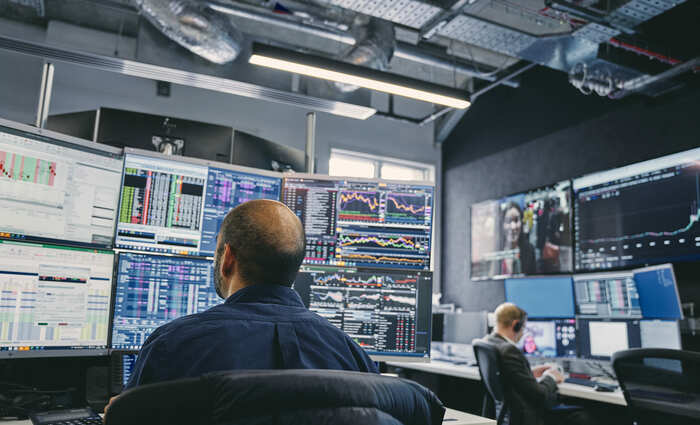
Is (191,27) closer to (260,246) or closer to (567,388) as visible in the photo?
(260,246)

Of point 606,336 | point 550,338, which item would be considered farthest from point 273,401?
point 550,338

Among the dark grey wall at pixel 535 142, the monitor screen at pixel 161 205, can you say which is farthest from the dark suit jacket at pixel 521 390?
the monitor screen at pixel 161 205

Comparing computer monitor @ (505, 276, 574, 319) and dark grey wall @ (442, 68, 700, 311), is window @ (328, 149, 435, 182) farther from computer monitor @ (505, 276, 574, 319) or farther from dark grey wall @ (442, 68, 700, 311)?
computer monitor @ (505, 276, 574, 319)

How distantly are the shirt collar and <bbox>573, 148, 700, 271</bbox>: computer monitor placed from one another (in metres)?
3.50

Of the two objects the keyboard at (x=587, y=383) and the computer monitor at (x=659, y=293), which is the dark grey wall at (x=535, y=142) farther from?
the keyboard at (x=587, y=383)

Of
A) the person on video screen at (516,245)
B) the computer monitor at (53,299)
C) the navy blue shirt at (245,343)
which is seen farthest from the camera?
the person on video screen at (516,245)

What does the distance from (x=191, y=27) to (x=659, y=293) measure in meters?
3.40

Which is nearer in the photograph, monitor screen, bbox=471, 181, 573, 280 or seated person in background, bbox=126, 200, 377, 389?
seated person in background, bbox=126, 200, 377, 389

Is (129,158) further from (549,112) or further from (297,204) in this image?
(549,112)

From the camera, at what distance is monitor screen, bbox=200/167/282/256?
Result: 1980mm

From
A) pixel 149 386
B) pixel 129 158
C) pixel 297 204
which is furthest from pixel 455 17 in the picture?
pixel 149 386

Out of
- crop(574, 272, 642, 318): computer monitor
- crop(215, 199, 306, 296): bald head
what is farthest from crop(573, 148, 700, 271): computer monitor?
crop(215, 199, 306, 296): bald head

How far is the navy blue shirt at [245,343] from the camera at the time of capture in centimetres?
95

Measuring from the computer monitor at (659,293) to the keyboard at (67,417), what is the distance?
117 inches
